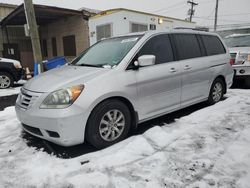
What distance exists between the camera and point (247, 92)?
6.50m

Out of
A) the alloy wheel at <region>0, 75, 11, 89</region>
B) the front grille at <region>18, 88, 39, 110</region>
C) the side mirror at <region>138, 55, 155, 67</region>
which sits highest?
the side mirror at <region>138, 55, 155, 67</region>

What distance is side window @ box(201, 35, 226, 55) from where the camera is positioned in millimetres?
4952

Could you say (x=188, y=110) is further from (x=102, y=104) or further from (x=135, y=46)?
(x=102, y=104)

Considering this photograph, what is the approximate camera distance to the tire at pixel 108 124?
9.96 feet

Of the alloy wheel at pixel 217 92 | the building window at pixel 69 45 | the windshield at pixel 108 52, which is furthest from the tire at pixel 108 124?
the building window at pixel 69 45

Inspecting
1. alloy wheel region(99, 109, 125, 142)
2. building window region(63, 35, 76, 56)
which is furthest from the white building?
alloy wheel region(99, 109, 125, 142)

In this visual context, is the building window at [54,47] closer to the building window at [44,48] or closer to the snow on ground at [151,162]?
the building window at [44,48]

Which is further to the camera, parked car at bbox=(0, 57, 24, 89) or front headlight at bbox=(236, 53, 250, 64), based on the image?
parked car at bbox=(0, 57, 24, 89)

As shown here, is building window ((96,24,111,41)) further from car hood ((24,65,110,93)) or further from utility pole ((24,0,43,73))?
car hood ((24,65,110,93))

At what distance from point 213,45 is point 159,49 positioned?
6.22 ft

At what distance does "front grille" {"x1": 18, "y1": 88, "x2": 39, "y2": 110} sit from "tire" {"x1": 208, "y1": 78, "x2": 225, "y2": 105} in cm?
370

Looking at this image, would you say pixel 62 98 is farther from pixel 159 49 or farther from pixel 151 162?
pixel 159 49

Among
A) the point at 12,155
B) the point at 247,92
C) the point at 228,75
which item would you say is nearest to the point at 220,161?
the point at 12,155

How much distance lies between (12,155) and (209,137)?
2.90 m
